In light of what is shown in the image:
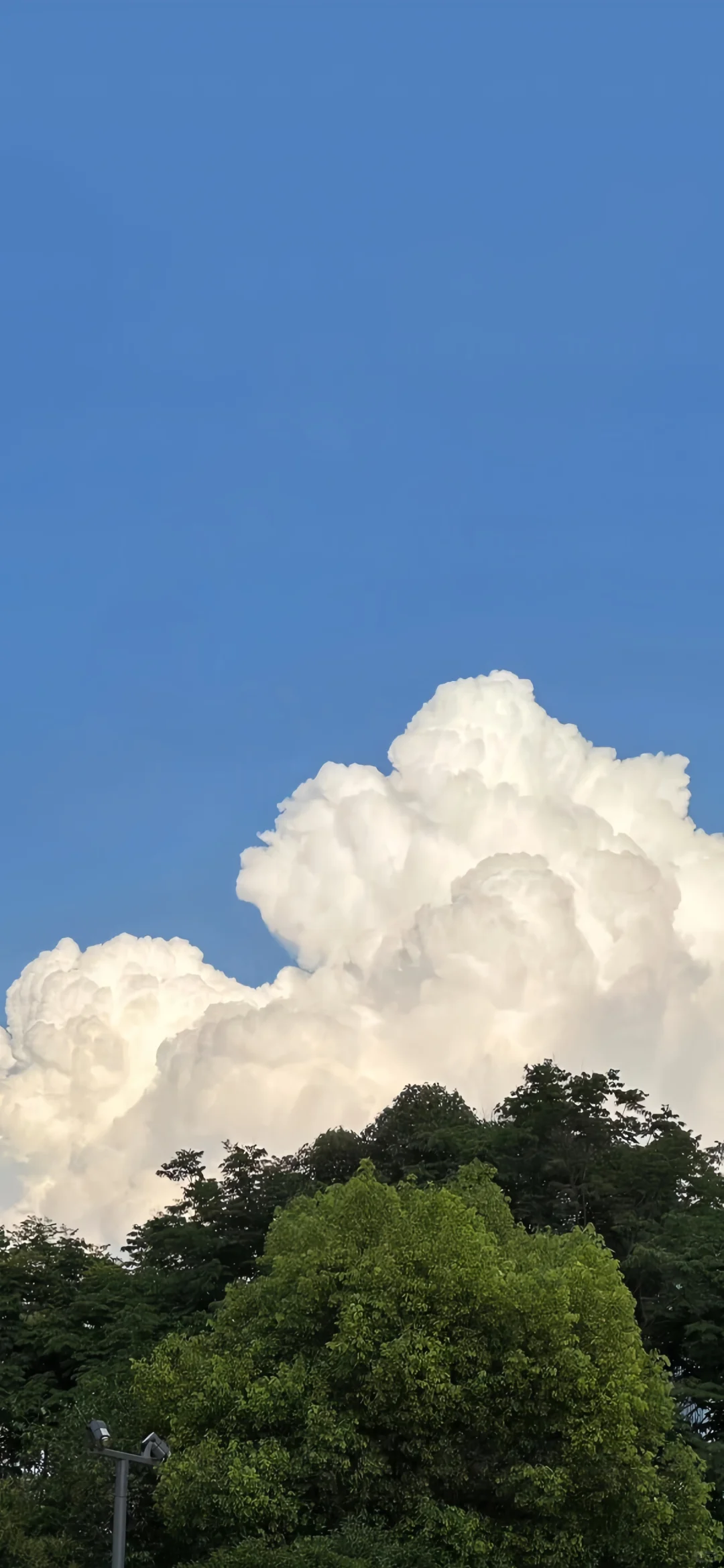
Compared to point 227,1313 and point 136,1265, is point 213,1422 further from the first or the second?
point 136,1265

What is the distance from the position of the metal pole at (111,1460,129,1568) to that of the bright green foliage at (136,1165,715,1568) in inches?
129

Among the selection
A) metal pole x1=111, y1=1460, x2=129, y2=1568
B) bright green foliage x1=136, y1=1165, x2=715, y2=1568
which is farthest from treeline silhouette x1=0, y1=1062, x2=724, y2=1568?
metal pole x1=111, y1=1460, x2=129, y2=1568

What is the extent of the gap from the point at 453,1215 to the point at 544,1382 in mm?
3478

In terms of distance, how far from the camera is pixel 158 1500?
2692cm

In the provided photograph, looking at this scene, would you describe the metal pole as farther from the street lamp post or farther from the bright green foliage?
the bright green foliage

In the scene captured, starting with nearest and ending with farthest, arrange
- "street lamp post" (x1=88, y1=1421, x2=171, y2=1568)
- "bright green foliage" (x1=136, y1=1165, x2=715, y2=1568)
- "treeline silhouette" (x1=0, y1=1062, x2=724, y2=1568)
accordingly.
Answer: "street lamp post" (x1=88, y1=1421, x2=171, y2=1568) < "bright green foliage" (x1=136, y1=1165, x2=715, y2=1568) < "treeline silhouette" (x1=0, y1=1062, x2=724, y2=1568)

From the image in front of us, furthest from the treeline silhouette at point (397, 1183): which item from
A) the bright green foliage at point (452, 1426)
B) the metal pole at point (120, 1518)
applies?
the metal pole at point (120, 1518)

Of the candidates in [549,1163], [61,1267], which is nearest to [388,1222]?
[549,1163]

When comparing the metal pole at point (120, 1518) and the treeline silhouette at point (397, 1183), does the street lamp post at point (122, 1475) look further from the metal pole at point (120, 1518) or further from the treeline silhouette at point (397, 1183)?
the treeline silhouette at point (397, 1183)

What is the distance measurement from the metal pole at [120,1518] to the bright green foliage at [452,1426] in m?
3.27

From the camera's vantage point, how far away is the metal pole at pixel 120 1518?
21.5 meters

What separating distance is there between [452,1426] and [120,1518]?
665cm

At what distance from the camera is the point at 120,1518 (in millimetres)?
21828

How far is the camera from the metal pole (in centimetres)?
2152
